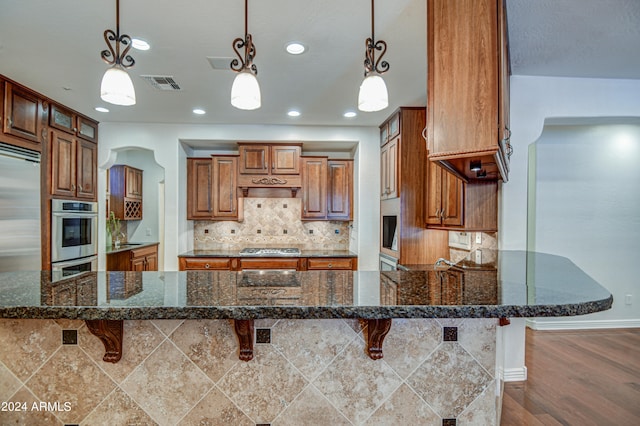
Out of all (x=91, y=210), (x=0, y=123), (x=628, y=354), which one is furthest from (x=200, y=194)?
(x=628, y=354)

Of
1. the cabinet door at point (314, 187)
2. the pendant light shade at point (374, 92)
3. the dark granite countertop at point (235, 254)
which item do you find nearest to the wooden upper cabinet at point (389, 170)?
the cabinet door at point (314, 187)

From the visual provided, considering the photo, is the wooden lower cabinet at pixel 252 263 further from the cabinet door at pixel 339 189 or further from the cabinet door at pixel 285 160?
the cabinet door at pixel 285 160

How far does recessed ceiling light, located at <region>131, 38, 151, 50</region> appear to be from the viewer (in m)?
2.24

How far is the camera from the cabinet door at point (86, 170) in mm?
3842

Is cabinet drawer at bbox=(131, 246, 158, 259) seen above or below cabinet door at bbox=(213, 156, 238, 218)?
below

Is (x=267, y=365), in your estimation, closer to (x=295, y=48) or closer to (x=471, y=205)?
(x=295, y=48)

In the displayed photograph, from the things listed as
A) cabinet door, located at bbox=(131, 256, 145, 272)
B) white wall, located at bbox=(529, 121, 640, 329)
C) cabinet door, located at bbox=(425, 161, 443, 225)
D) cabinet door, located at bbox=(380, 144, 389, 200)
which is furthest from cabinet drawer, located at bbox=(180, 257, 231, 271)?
white wall, located at bbox=(529, 121, 640, 329)

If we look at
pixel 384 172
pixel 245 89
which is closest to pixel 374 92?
pixel 245 89

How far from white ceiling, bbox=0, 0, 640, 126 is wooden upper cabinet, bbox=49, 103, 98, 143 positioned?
29cm

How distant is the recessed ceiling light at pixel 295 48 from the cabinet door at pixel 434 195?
5.57 ft

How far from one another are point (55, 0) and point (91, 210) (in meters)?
2.79

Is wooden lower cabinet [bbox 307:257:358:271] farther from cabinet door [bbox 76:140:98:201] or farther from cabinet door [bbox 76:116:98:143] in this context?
cabinet door [bbox 76:116:98:143]

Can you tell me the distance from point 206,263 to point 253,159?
146 cm

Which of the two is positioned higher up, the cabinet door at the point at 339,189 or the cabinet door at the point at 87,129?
the cabinet door at the point at 87,129
